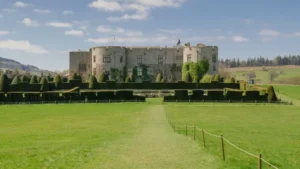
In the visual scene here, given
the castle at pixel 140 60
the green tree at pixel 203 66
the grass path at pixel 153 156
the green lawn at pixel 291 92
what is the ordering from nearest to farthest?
Result: the grass path at pixel 153 156 < the green lawn at pixel 291 92 < the green tree at pixel 203 66 < the castle at pixel 140 60

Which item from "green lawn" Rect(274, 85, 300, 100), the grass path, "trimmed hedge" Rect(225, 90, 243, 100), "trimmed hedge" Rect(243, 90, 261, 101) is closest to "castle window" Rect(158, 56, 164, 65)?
"green lawn" Rect(274, 85, 300, 100)

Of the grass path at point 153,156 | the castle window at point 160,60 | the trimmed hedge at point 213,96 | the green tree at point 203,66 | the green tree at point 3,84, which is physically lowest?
the grass path at point 153,156

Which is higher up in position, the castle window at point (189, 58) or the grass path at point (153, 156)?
the castle window at point (189, 58)

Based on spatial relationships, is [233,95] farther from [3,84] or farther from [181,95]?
[3,84]

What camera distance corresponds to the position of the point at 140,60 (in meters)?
93.6

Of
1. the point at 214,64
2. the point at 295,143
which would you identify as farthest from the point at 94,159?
the point at 214,64

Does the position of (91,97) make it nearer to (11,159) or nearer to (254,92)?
(254,92)

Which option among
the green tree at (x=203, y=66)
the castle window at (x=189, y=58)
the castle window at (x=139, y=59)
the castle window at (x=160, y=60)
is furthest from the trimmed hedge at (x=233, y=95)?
the castle window at (x=139, y=59)

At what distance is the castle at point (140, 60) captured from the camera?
293 feet

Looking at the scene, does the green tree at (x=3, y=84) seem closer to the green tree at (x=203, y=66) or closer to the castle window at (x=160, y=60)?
the castle window at (x=160, y=60)

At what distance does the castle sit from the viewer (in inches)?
3515

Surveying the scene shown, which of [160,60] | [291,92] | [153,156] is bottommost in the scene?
[153,156]

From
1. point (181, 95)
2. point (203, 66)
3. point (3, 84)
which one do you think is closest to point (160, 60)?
point (203, 66)

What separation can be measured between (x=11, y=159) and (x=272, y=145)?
11604 mm
